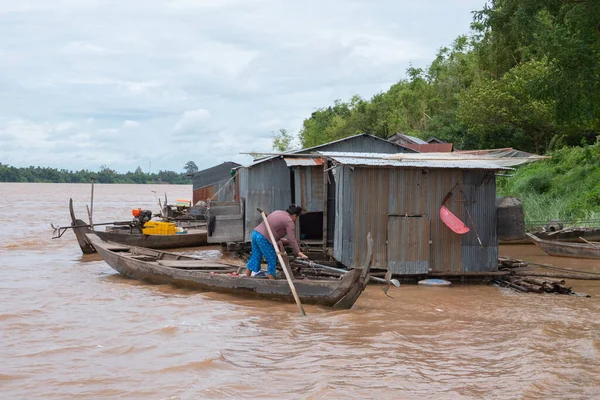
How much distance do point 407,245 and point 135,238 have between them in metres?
9.30

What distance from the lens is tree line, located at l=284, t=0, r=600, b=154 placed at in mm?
14805

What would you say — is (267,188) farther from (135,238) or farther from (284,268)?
(284,268)

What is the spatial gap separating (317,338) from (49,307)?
5.07 metres

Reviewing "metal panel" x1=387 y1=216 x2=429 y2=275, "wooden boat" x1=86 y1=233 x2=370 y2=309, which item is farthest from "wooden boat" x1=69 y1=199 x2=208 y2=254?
"metal panel" x1=387 y1=216 x2=429 y2=275

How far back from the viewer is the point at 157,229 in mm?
18562

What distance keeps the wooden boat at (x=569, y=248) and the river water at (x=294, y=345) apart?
2.84m

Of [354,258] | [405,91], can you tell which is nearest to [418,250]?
[354,258]

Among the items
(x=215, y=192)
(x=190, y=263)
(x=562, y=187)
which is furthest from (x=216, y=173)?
(x=190, y=263)

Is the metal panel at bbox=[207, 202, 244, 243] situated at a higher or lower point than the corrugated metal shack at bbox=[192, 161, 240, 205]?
lower

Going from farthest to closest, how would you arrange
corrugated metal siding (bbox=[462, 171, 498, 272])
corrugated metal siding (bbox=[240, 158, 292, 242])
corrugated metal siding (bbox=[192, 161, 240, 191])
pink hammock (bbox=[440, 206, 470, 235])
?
corrugated metal siding (bbox=[192, 161, 240, 191]) → corrugated metal siding (bbox=[240, 158, 292, 242]) → corrugated metal siding (bbox=[462, 171, 498, 272]) → pink hammock (bbox=[440, 206, 470, 235])

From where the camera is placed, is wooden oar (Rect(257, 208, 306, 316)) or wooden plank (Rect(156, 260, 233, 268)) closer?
wooden oar (Rect(257, 208, 306, 316))

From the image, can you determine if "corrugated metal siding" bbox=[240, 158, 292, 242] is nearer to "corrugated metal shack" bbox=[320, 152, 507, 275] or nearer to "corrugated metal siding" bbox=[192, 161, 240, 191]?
"corrugated metal shack" bbox=[320, 152, 507, 275]

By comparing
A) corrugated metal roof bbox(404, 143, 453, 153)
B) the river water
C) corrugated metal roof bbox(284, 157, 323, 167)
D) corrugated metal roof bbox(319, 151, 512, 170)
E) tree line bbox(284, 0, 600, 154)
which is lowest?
the river water

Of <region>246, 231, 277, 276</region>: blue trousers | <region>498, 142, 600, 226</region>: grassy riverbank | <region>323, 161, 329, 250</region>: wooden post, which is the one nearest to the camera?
<region>246, 231, 277, 276</region>: blue trousers
